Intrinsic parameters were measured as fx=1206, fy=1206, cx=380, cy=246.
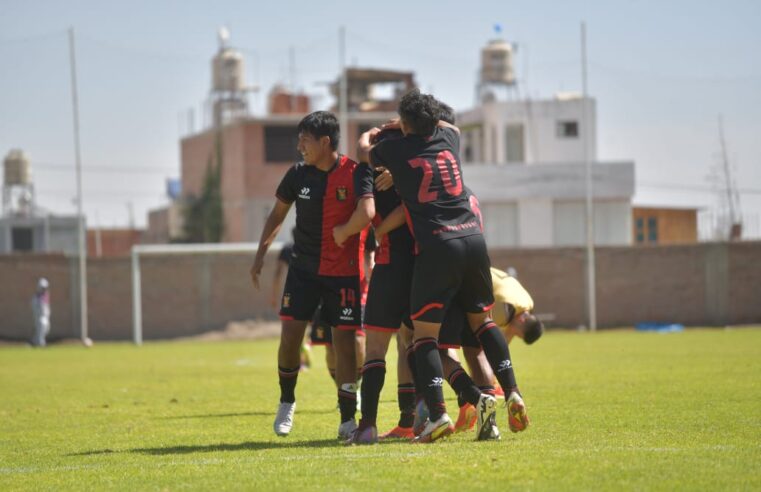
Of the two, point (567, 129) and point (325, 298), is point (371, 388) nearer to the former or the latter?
point (325, 298)

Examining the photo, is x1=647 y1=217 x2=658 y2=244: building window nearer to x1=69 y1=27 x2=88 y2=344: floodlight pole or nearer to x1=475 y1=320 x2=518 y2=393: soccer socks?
x1=69 y1=27 x2=88 y2=344: floodlight pole

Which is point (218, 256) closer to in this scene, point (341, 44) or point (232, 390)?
point (341, 44)

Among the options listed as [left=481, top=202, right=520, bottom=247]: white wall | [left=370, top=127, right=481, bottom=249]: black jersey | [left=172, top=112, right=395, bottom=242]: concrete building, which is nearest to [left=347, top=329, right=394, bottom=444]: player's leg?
[left=370, top=127, right=481, bottom=249]: black jersey

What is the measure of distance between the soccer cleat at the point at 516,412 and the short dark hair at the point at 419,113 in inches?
77.4

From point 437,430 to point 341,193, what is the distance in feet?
6.51

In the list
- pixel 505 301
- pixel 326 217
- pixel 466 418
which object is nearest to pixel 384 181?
pixel 326 217

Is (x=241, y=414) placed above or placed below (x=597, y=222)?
below

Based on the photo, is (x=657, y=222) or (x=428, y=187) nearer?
(x=428, y=187)

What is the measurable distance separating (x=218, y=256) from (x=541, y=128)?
31108 millimetres

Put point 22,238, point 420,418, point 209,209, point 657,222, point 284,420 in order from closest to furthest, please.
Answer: point 284,420
point 420,418
point 657,222
point 209,209
point 22,238

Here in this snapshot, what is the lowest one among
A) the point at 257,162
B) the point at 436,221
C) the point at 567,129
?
the point at 436,221

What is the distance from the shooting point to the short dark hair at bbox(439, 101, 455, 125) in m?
9.05

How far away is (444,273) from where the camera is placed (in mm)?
8305

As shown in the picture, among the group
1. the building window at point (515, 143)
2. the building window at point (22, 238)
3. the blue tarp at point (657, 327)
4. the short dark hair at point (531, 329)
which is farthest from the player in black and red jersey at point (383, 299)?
the building window at point (22, 238)
